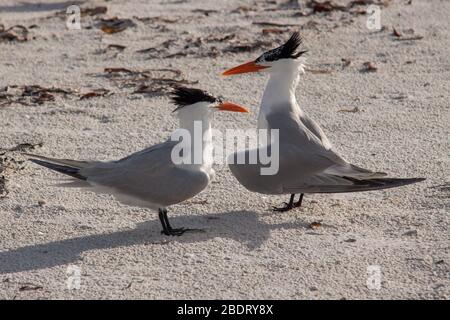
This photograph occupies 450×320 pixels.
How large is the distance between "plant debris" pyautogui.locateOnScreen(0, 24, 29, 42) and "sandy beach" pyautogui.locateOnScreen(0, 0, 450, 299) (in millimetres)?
16

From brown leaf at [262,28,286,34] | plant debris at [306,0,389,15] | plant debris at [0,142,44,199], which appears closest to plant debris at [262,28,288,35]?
brown leaf at [262,28,286,34]

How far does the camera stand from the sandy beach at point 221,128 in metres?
4.25

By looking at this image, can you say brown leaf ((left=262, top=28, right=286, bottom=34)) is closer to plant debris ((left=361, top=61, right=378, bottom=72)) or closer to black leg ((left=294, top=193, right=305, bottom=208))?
plant debris ((left=361, top=61, right=378, bottom=72))

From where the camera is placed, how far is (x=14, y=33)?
25.5ft

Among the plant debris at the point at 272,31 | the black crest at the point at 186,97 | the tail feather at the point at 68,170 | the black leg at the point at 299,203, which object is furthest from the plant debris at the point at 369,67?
the tail feather at the point at 68,170

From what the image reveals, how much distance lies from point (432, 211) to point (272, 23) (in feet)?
11.3

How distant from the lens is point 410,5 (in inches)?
328

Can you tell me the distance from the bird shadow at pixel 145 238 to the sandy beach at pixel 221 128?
0.01 m

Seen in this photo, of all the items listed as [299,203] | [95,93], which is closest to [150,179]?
[299,203]

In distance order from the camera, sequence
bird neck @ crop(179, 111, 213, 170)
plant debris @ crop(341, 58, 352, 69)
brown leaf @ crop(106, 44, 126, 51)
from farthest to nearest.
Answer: brown leaf @ crop(106, 44, 126, 51) < plant debris @ crop(341, 58, 352, 69) < bird neck @ crop(179, 111, 213, 170)

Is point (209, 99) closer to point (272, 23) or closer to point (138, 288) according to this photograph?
point (138, 288)

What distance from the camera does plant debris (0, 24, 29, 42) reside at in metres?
7.67

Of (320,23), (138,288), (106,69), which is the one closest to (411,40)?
(320,23)

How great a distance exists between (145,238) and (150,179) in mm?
301
